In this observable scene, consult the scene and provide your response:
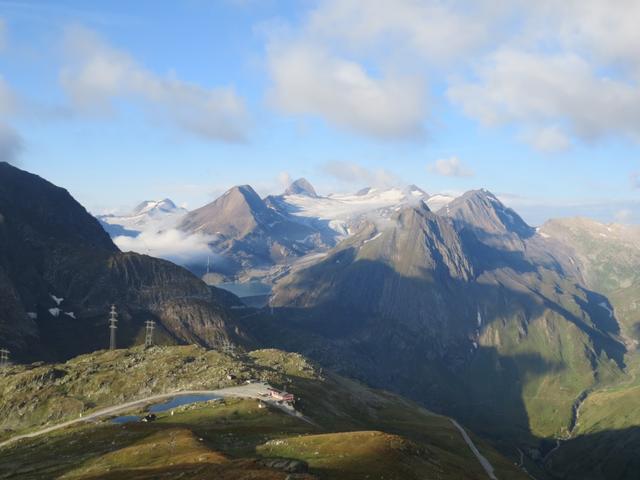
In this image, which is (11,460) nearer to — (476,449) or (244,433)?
(244,433)

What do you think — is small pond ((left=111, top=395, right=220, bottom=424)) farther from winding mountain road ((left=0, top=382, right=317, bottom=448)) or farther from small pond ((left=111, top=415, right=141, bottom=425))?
winding mountain road ((left=0, top=382, right=317, bottom=448))

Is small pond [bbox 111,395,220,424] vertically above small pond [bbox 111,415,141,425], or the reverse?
small pond [bbox 111,395,220,424]

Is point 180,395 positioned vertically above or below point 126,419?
above

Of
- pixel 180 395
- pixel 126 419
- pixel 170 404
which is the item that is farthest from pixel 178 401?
pixel 126 419

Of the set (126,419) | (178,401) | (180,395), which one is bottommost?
(126,419)

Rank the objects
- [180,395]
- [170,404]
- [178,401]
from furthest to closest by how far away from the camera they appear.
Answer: [180,395]
[178,401]
[170,404]

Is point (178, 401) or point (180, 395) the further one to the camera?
point (180, 395)

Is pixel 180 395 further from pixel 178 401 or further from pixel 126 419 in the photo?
pixel 126 419

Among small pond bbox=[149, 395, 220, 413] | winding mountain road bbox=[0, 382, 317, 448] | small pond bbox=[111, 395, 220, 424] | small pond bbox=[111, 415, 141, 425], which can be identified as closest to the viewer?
small pond bbox=[111, 415, 141, 425]

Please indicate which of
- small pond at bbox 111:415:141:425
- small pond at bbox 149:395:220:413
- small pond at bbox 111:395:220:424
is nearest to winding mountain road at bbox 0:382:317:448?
small pond at bbox 149:395:220:413

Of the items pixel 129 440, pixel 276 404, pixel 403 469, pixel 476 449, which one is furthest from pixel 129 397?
pixel 403 469
